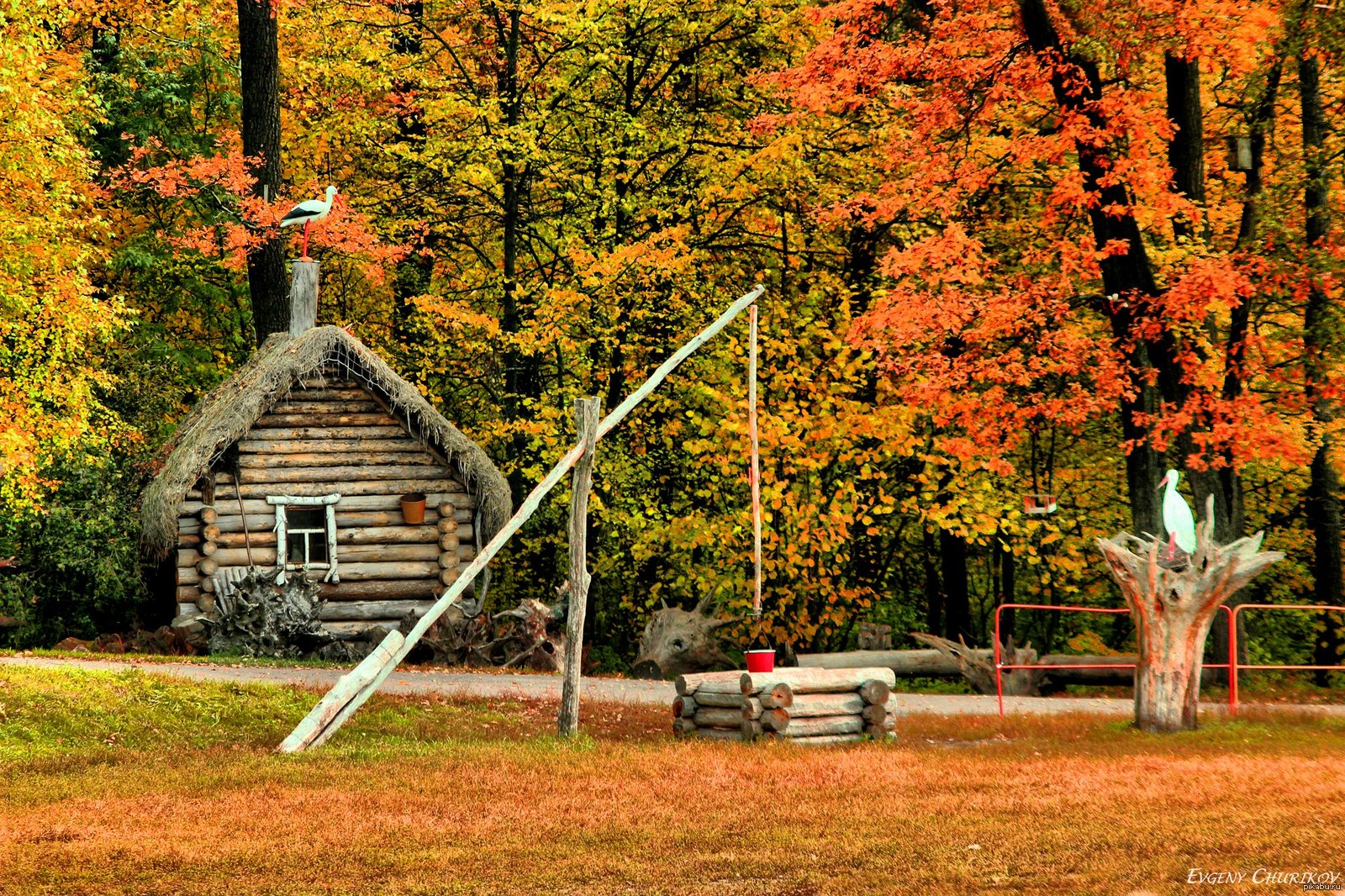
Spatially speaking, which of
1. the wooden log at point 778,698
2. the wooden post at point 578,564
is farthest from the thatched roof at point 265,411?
the wooden log at point 778,698

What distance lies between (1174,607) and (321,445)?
13268 millimetres

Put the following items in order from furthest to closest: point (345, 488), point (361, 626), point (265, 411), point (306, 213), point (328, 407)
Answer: point (328, 407), point (345, 488), point (361, 626), point (306, 213), point (265, 411)

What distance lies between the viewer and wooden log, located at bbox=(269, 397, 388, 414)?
2120cm

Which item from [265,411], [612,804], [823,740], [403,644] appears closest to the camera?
[612,804]

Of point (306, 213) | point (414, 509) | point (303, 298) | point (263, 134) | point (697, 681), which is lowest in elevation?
point (697, 681)

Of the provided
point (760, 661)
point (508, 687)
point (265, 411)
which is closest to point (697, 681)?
point (760, 661)

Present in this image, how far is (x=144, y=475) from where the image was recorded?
2338 centimetres

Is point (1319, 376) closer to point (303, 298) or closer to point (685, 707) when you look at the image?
point (685, 707)

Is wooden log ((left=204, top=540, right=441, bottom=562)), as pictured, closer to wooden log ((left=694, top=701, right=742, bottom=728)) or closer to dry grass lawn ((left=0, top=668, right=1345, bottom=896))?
dry grass lawn ((left=0, top=668, right=1345, bottom=896))

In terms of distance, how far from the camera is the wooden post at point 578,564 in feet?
43.7

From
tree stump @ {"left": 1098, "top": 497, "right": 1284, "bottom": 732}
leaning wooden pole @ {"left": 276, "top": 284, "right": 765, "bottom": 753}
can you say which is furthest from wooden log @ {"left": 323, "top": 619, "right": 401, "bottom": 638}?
tree stump @ {"left": 1098, "top": 497, "right": 1284, "bottom": 732}

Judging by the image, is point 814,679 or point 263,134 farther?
point 263,134

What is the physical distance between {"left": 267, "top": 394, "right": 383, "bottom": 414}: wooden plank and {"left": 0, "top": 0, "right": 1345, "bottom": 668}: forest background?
8.47ft

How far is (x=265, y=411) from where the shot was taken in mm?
20750
